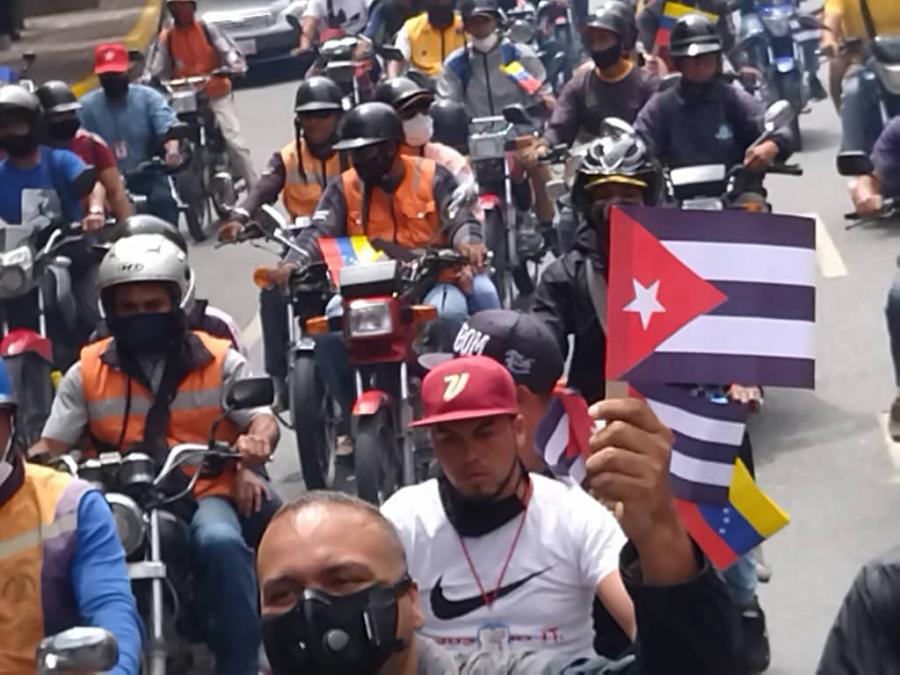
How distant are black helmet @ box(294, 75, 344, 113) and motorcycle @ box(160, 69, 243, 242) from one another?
500cm

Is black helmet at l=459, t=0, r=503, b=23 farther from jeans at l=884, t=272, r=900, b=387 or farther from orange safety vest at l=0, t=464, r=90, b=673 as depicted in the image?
orange safety vest at l=0, t=464, r=90, b=673

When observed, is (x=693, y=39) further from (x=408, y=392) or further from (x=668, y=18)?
(x=668, y=18)

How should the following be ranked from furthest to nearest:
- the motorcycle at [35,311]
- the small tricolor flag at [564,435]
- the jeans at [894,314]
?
the motorcycle at [35,311] → the jeans at [894,314] → the small tricolor flag at [564,435]

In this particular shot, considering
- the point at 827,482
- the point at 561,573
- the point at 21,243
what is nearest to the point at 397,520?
the point at 561,573

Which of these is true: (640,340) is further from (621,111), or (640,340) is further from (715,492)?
(621,111)

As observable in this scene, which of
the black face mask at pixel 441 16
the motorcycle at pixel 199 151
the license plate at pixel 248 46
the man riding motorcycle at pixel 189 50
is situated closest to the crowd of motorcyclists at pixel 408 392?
the black face mask at pixel 441 16

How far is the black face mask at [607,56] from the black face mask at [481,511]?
7.86m

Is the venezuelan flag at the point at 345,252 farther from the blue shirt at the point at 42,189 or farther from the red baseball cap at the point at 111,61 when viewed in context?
the red baseball cap at the point at 111,61

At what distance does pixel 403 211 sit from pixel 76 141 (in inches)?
125

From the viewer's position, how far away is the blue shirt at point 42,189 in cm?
1160

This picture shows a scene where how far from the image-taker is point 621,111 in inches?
518

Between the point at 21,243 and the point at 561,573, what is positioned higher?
the point at 561,573

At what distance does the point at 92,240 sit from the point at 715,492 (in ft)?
25.9

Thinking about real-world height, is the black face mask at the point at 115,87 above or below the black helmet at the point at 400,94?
below
